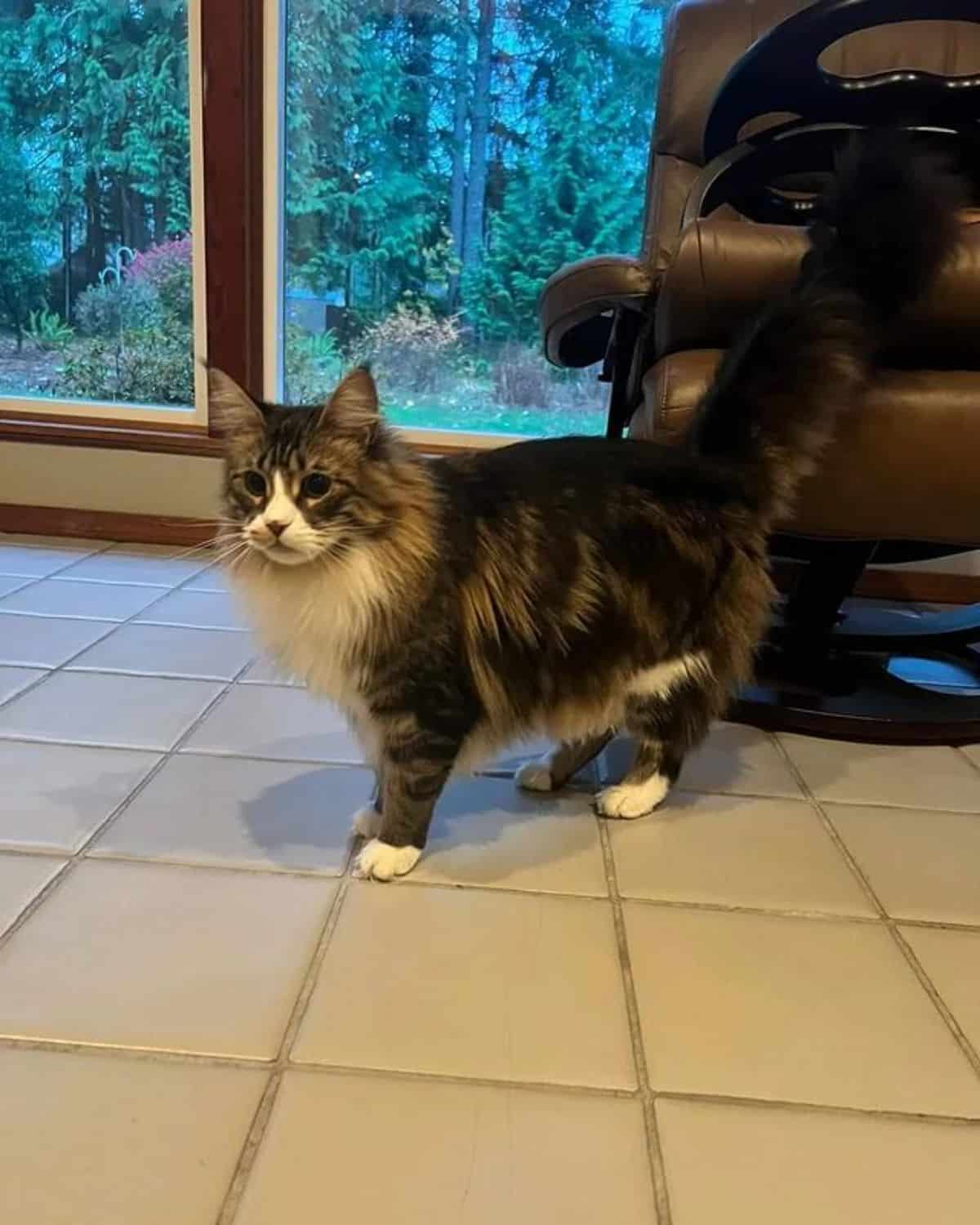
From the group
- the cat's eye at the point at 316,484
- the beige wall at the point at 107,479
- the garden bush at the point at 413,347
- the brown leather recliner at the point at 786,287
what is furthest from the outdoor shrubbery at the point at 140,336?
the cat's eye at the point at 316,484

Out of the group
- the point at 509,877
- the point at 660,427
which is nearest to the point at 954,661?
the point at 660,427

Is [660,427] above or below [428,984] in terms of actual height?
above

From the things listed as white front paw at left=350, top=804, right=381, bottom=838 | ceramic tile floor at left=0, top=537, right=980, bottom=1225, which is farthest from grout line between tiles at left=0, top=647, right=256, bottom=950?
white front paw at left=350, top=804, right=381, bottom=838

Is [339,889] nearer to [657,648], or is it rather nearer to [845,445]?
[657,648]

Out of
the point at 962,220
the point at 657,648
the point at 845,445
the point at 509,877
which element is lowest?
the point at 509,877

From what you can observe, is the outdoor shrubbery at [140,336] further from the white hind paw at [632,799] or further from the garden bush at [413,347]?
the white hind paw at [632,799]

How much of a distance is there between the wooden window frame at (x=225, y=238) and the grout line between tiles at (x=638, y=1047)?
190 cm

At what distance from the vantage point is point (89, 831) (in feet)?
4.24

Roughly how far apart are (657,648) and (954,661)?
39.4 inches

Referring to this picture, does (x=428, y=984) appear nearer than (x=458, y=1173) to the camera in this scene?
No

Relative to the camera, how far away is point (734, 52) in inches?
84.2

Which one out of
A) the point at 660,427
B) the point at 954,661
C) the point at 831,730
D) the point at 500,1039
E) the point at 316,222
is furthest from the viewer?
the point at 316,222

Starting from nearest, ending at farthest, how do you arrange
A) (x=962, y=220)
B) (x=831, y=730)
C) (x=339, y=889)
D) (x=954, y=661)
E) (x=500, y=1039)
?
(x=500, y=1039)
(x=339, y=889)
(x=962, y=220)
(x=831, y=730)
(x=954, y=661)

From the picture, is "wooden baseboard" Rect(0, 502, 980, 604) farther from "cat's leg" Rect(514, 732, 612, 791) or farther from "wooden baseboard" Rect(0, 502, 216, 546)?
"cat's leg" Rect(514, 732, 612, 791)
